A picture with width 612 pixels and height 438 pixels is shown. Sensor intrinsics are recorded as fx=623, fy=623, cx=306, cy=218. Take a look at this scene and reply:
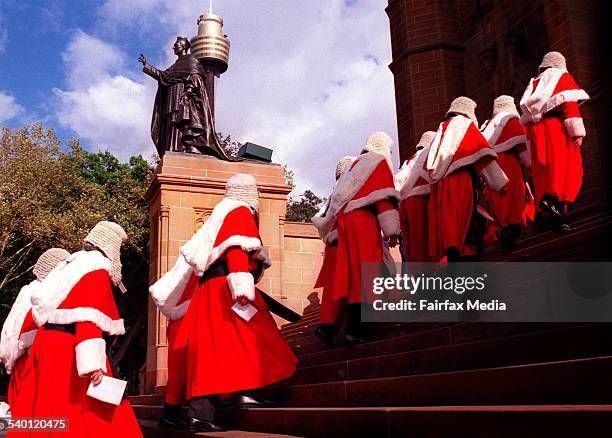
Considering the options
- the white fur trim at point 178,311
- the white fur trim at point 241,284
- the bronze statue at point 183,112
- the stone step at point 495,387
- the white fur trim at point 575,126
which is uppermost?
the bronze statue at point 183,112

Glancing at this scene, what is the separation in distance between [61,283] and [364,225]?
9.05ft

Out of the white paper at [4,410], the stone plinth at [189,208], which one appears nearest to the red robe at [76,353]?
the white paper at [4,410]

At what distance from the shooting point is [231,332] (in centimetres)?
481

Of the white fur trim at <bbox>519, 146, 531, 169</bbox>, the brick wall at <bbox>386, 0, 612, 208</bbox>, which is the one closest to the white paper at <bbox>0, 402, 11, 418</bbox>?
the white fur trim at <bbox>519, 146, 531, 169</bbox>

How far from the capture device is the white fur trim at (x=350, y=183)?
236 inches

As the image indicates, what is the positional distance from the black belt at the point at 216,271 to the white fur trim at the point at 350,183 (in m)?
1.48

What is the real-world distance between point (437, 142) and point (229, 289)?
2.69 m

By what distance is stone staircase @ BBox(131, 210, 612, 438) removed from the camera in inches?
103

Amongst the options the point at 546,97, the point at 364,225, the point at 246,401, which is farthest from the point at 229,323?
the point at 546,97

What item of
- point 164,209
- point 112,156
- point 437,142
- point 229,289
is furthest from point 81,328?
point 112,156

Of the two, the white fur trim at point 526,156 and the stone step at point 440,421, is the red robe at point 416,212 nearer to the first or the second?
the white fur trim at point 526,156

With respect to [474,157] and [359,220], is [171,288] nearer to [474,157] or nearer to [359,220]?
[359,220]

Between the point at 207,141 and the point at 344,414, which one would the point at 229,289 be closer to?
the point at 344,414

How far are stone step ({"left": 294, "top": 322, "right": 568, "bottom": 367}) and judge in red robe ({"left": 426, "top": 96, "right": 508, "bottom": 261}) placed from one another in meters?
1.02
